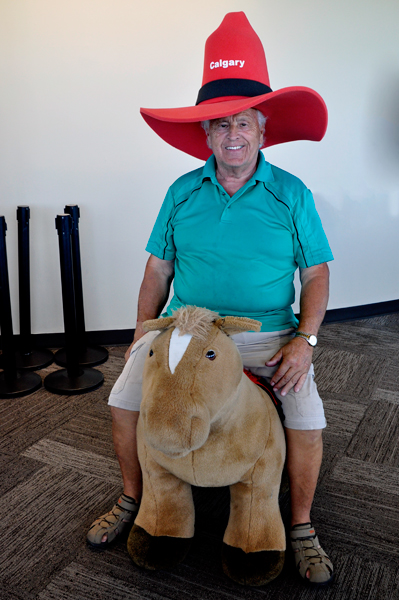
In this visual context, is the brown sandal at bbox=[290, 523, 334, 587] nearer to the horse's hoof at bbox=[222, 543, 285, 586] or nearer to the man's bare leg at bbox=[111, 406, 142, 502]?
the horse's hoof at bbox=[222, 543, 285, 586]

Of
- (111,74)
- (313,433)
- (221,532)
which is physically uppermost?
(111,74)

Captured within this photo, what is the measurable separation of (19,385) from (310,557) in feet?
5.39

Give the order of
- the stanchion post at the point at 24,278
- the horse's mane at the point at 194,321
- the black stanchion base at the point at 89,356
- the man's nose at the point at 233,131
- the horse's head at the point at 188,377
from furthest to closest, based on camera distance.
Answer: the black stanchion base at the point at 89,356 → the stanchion post at the point at 24,278 → the man's nose at the point at 233,131 → the horse's mane at the point at 194,321 → the horse's head at the point at 188,377

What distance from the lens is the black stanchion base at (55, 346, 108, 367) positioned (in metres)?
2.76

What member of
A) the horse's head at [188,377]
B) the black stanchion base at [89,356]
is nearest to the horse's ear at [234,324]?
the horse's head at [188,377]

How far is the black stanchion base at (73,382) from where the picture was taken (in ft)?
7.98

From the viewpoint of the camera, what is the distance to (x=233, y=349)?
3.86 ft

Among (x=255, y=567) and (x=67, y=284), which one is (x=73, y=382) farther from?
(x=255, y=567)

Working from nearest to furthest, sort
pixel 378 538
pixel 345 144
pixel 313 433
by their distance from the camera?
1. pixel 313 433
2. pixel 378 538
3. pixel 345 144

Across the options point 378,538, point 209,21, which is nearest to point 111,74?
point 209,21

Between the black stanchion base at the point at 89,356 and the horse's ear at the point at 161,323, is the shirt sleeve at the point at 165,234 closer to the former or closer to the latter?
the horse's ear at the point at 161,323

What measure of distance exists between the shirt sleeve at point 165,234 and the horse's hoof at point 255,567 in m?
0.92

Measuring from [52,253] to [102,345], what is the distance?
639 mm

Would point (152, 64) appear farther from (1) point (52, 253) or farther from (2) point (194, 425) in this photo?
(2) point (194, 425)
